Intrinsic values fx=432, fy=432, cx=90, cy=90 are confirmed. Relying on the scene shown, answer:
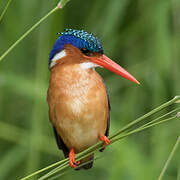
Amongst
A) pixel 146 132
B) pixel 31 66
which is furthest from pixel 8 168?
pixel 146 132

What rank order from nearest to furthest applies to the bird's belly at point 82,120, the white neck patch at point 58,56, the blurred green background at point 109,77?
the bird's belly at point 82,120 < the white neck patch at point 58,56 < the blurred green background at point 109,77

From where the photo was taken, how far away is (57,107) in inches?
87.6

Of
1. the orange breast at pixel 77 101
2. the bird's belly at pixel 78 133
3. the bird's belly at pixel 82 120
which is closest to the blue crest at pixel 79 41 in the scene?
the orange breast at pixel 77 101

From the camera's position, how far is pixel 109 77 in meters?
3.37

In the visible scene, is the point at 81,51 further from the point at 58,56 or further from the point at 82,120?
the point at 82,120

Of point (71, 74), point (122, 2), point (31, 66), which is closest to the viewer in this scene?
point (71, 74)

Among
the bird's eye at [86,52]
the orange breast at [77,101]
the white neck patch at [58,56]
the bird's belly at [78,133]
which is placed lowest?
the bird's belly at [78,133]

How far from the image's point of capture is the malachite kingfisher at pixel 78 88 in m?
2.17

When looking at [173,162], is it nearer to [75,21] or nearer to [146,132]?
[146,132]

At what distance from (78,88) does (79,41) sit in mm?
256

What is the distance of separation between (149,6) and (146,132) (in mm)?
973

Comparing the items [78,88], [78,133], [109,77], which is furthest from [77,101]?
[109,77]

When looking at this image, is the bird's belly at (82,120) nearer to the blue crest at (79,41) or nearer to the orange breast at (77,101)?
the orange breast at (77,101)

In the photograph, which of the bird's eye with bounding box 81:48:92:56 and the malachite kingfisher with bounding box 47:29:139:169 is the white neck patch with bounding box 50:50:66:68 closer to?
the malachite kingfisher with bounding box 47:29:139:169
